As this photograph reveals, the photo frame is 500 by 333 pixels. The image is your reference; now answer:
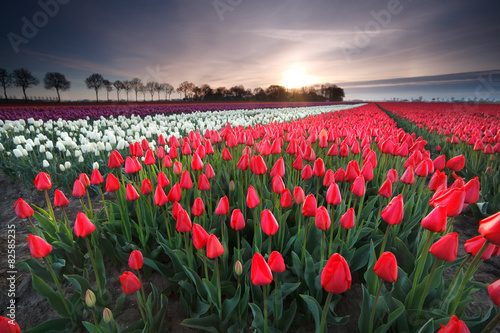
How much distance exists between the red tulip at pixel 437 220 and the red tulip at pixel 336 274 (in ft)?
1.72

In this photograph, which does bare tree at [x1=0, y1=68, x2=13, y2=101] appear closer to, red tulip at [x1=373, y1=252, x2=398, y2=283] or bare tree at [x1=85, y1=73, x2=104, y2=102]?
bare tree at [x1=85, y1=73, x2=104, y2=102]

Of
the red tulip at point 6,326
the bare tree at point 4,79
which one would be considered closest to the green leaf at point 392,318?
the red tulip at point 6,326

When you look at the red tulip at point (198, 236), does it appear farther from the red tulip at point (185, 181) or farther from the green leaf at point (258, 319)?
the red tulip at point (185, 181)

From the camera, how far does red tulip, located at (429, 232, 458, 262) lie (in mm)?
1125

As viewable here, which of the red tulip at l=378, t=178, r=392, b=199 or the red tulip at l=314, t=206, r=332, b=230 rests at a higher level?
the red tulip at l=378, t=178, r=392, b=199

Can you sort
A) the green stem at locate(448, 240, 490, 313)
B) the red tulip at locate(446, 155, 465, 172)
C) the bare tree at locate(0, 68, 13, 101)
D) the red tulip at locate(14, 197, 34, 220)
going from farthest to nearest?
the bare tree at locate(0, 68, 13, 101) → the red tulip at locate(446, 155, 465, 172) → the red tulip at locate(14, 197, 34, 220) → the green stem at locate(448, 240, 490, 313)

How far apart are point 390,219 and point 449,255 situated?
34cm

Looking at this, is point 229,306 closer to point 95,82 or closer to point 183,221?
point 183,221

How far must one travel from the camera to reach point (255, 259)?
1201 millimetres

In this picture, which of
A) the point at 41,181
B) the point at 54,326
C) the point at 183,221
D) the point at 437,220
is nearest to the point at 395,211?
the point at 437,220

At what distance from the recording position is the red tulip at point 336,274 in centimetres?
107

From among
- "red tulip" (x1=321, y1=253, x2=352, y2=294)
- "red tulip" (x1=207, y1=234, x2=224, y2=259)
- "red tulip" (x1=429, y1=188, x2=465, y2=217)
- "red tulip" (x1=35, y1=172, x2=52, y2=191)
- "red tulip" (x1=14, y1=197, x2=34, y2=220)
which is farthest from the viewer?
"red tulip" (x1=35, y1=172, x2=52, y2=191)

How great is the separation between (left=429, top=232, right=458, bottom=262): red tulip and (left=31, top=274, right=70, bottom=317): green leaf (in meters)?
2.38

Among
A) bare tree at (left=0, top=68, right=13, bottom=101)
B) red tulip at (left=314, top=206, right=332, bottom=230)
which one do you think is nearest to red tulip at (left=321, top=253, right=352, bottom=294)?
red tulip at (left=314, top=206, right=332, bottom=230)
